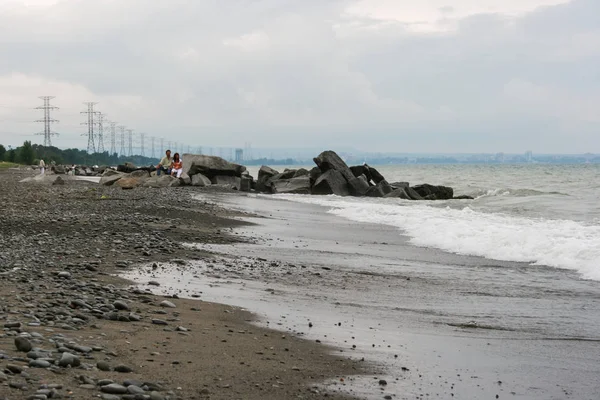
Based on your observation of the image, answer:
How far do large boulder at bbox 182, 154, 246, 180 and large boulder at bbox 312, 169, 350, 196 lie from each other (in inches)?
225

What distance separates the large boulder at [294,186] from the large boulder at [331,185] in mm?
690

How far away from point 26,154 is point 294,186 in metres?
81.7

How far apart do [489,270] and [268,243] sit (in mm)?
4891

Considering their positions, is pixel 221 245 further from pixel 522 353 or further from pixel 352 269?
pixel 522 353

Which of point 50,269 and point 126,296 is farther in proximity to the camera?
point 50,269

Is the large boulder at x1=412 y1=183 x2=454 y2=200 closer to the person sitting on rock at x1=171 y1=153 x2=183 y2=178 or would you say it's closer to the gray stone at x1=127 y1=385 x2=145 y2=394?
the person sitting on rock at x1=171 y1=153 x2=183 y2=178

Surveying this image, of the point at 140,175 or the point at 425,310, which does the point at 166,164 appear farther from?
the point at 425,310

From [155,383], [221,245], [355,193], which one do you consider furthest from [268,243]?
[355,193]

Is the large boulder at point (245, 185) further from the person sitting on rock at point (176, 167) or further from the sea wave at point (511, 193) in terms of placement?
the sea wave at point (511, 193)

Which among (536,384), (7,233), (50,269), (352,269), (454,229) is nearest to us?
(536,384)

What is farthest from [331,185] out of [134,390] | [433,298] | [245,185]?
[134,390]

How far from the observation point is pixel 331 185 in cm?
4134

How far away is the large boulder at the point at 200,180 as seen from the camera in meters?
39.5

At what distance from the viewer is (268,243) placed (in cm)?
1504
